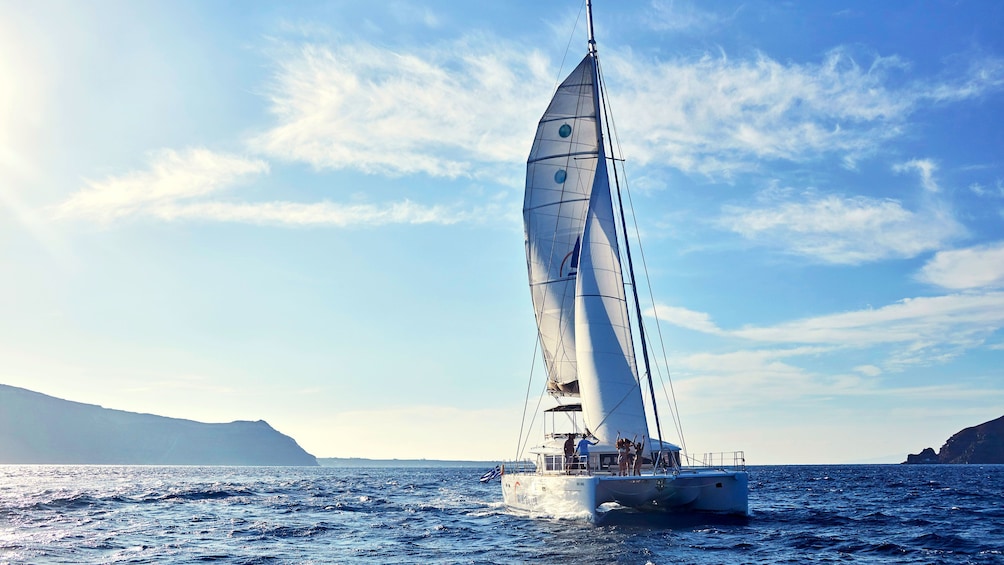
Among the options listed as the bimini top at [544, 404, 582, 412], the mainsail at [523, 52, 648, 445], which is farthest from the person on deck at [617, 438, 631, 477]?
the bimini top at [544, 404, 582, 412]

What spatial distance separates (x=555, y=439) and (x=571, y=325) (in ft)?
20.1

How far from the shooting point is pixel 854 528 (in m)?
27.8

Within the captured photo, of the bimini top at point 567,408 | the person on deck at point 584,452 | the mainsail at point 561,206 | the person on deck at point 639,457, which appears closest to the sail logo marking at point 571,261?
the mainsail at point 561,206

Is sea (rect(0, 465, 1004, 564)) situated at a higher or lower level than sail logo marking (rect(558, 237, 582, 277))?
lower

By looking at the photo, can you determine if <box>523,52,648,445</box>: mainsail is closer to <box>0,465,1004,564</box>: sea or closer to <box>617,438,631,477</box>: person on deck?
<box>617,438,631,477</box>: person on deck

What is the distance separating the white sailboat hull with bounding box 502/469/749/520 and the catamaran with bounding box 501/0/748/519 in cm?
4

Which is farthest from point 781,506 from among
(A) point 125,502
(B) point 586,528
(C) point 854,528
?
(A) point 125,502

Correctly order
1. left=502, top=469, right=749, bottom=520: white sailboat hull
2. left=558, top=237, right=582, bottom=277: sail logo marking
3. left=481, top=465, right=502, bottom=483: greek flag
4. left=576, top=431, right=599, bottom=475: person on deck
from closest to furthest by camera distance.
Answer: left=502, top=469, right=749, bottom=520: white sailboat hull
left=576, top=431, right=599, bottom=475: person on deck
left=558, top=237, right=582, bottom=277: sail logo marking
left=481, top=465, right=502, bottom=483: greek flag

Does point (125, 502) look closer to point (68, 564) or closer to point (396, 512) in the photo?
point (396, 512)

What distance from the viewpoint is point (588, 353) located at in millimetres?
28172

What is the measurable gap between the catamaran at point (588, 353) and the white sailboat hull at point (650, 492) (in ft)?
0.13

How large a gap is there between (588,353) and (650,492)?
16.2ft

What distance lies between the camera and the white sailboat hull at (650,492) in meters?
25.5

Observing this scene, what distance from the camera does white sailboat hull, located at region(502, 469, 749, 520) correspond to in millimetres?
25516
